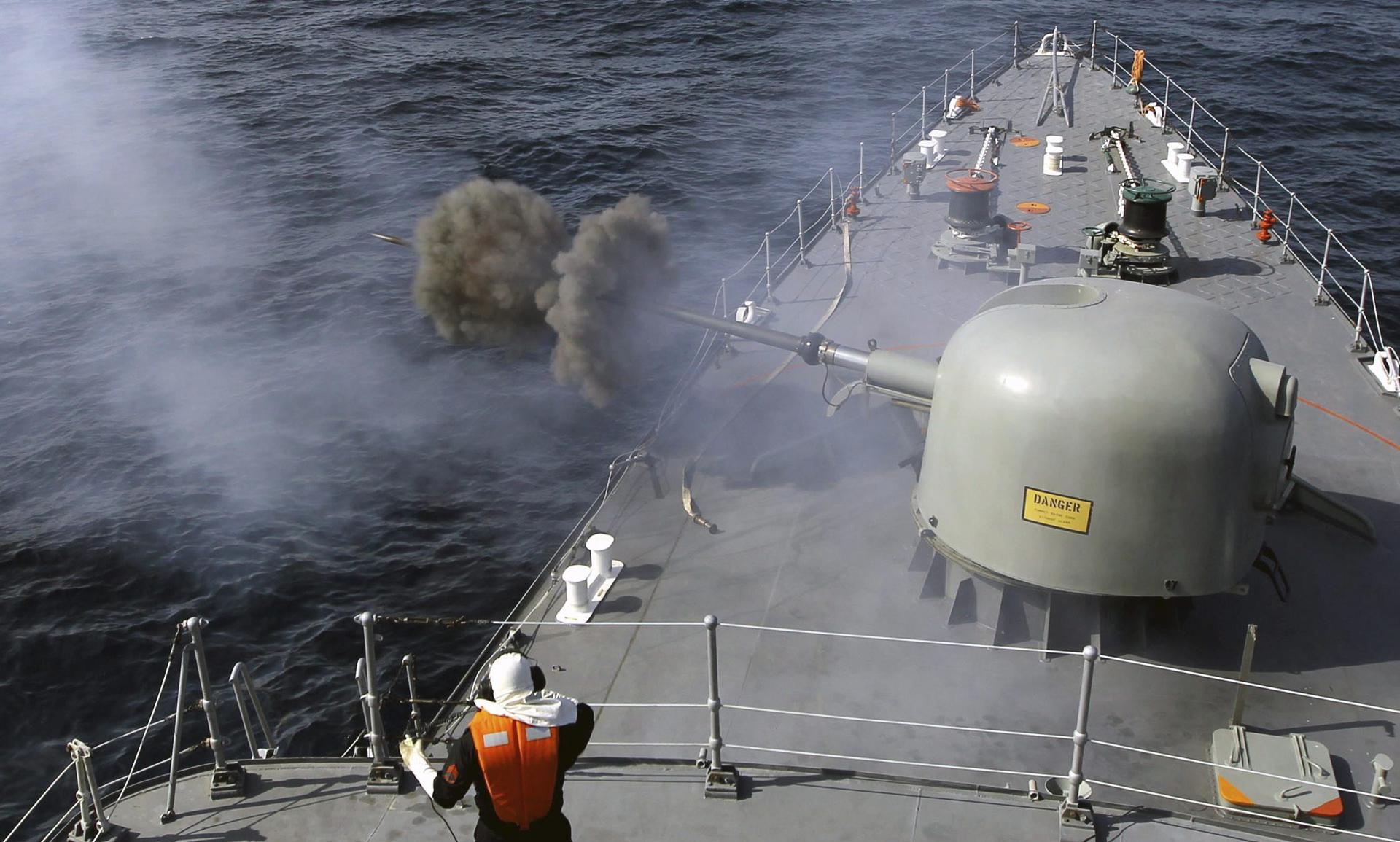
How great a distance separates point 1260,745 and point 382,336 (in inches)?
738

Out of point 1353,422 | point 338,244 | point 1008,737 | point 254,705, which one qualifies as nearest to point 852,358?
point 1008,737

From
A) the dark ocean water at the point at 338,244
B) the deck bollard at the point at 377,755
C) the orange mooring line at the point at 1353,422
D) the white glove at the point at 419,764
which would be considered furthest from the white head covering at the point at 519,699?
the orange mooring line at the point at 1353,422

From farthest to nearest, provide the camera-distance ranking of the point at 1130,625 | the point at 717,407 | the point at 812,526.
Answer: the point at 717,407 → the point at 812,526 → the point at 1130,625

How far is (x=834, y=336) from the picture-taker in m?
14.5

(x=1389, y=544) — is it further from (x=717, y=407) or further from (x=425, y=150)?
(x=425, y=150)

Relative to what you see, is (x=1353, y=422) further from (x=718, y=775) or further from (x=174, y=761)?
(x=174, y=761)

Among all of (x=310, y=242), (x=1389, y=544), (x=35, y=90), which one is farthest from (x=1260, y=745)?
(x=35, y=90)

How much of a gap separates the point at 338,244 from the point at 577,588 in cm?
1996

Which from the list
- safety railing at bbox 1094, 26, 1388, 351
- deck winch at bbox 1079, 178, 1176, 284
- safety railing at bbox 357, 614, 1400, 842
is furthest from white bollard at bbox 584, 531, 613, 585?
safety railing at bbox 1094, 26, 1388, 351

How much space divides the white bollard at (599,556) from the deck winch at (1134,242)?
6991 mm

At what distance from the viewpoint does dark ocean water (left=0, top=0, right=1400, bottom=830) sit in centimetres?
1641

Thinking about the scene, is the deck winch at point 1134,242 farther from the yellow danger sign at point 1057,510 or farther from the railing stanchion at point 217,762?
the railing stanchion at point 217,762

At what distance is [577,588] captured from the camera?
9.80m

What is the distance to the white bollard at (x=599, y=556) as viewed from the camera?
10.1 m
